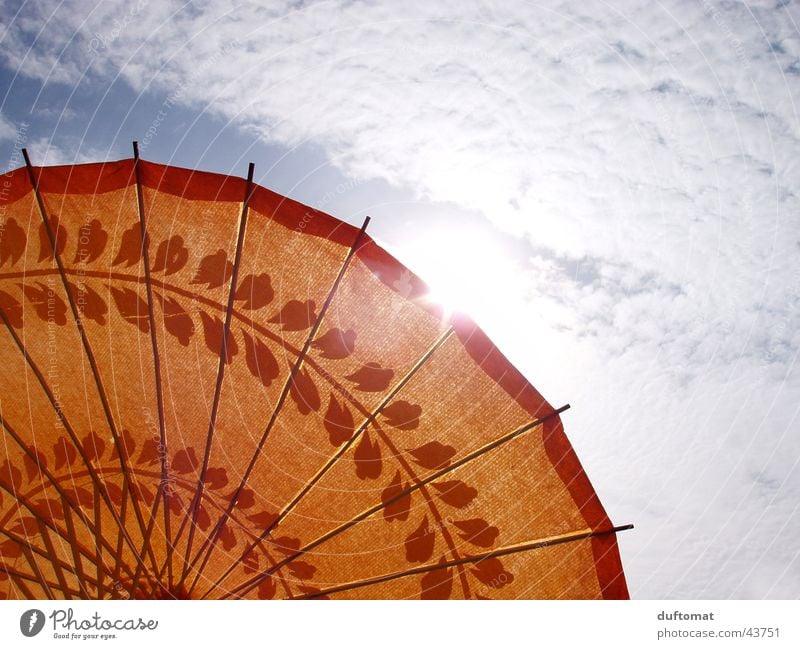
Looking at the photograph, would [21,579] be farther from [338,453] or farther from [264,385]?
[338,453]

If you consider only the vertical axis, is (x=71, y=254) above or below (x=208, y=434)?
above

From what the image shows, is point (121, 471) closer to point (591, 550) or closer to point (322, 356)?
point (322, 356)

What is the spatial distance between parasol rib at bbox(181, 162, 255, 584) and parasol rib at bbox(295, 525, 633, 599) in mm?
779

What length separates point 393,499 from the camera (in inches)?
121

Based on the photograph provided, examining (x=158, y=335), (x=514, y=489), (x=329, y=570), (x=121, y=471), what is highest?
(x=158, y=335)

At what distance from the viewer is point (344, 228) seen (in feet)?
9.35

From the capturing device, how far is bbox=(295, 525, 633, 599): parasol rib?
298 centimetres

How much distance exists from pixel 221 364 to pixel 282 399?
0.39 m

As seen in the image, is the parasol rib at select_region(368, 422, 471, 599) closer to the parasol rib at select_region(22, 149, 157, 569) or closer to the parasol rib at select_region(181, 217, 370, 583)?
the parasol rib at select_region(181, 217, 370, 583)

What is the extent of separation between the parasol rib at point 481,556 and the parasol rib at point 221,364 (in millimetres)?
779

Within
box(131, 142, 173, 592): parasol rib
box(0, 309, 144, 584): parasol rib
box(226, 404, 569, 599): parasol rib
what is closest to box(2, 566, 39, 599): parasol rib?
box(0, 309, 144, 584): parasol rib

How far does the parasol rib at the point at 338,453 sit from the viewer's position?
2.94m
